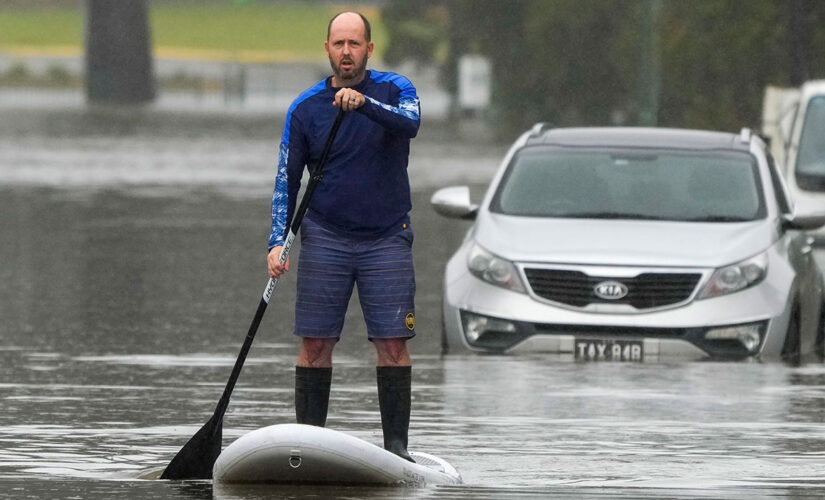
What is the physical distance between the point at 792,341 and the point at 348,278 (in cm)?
490

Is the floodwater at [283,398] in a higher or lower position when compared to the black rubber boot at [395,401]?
lower

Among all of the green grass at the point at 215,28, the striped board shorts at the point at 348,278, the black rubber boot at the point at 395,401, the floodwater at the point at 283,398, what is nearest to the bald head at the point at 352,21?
the striped board shorts at the point at 348,278

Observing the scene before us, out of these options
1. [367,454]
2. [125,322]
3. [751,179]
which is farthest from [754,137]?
[367,454]

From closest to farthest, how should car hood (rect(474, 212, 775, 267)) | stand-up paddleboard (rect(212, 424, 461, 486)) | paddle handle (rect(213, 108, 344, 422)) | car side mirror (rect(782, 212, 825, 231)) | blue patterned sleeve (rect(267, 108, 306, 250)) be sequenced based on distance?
stand-up paddleboard (rect(212, 424, 461, 486)), paddle handle (rect(213, 108, 344, 422)), blue patterned sleeve (rect(267, 108, 306, 250)), car hood (rect(474, 212, 775, 267)), car side mirror (rect(782, 212, 825, 231))

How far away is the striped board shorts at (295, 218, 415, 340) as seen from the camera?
931 cm

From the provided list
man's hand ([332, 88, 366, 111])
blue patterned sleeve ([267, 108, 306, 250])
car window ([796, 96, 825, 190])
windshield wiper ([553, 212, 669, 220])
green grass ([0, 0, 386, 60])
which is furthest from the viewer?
green grass ([0, 0, 386, 60])

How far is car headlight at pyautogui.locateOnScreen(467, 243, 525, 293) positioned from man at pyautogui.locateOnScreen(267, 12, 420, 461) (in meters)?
4.10

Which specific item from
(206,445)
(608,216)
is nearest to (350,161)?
(206,445)

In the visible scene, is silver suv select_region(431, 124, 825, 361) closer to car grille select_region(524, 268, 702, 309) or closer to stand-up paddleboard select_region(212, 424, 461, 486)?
car grille select_region(524, 268, 702, 309)

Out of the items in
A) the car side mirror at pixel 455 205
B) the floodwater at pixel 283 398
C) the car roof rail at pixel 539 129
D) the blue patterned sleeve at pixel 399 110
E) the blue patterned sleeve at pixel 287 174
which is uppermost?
the blue patterned sleeve at pixel 399 110

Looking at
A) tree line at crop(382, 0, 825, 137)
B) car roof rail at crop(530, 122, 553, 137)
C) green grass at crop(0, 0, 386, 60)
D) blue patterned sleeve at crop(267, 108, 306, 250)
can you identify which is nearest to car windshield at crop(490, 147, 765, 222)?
car roof rail at crop(530, 122, 553, 137)

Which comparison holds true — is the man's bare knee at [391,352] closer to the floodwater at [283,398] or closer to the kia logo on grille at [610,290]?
the floodwater at [283,398]

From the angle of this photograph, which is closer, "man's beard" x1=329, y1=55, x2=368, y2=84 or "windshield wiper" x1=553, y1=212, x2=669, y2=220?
"man's beard" x1=329, y1=55, x2=368, y2=84

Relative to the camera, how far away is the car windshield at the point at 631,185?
14344 mm
